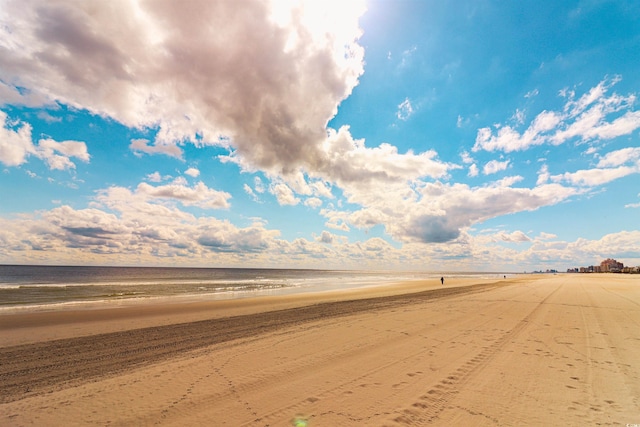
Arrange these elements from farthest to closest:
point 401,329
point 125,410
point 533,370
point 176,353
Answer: point 401,329 < point 176,353 < point 533,370 < point 125,410

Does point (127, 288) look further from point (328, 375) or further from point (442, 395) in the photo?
point (442, 395)

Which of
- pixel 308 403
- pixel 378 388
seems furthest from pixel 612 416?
pixel 308 403

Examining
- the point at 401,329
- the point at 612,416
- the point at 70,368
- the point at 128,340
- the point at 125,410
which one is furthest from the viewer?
the point at 401,329

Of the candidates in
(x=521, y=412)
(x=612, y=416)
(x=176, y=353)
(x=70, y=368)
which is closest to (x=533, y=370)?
(x=612, y=416)

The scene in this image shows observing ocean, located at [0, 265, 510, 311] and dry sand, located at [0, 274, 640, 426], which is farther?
ocean, located at [0, 265, 510, 311]

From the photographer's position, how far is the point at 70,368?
7.89 meters

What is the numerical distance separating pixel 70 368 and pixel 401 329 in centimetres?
1135

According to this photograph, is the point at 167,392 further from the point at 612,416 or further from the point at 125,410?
the point at 612,416

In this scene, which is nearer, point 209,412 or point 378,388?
point 209,412

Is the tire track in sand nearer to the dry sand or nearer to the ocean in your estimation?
the dry sand

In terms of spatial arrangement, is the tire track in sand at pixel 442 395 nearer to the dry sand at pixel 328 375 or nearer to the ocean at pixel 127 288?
the dry sand at pixel 328 375

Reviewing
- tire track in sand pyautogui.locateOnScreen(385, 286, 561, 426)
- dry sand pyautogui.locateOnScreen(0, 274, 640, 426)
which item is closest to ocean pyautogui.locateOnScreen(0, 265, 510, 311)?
dry sand pyautogui.locateOnScreen(0, 274, 640, 426)

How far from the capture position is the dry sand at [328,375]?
16.8 feet

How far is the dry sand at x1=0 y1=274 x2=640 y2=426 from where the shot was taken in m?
5.13
